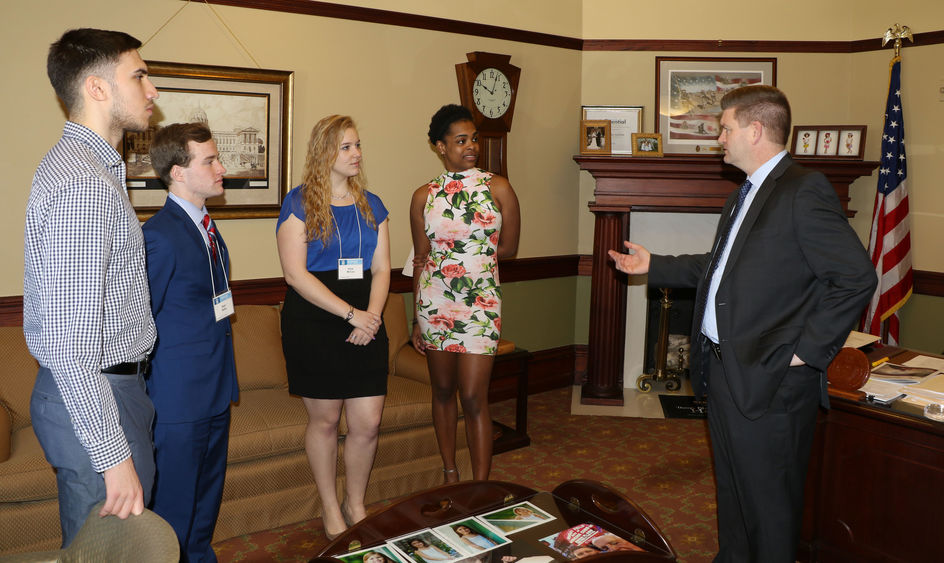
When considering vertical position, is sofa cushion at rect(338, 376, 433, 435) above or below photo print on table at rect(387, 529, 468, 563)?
above

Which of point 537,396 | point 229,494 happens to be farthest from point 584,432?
point 229,494

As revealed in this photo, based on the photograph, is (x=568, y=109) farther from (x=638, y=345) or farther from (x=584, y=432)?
(x=584, y=432)

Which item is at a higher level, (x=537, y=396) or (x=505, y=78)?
(x=505, y=78)

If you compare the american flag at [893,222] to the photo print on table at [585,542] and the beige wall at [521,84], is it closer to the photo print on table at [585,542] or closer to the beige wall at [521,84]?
the beige wall at [521,84]

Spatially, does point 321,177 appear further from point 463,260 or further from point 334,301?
point 463,260

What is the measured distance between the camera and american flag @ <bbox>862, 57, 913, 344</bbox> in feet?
17.1

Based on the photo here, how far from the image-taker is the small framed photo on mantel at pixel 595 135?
5617 mm

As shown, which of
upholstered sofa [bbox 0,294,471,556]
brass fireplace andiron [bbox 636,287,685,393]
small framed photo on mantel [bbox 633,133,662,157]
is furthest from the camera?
brass fireplace andiron [bbox 636,287,685,393]

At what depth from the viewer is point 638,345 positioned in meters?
6.18

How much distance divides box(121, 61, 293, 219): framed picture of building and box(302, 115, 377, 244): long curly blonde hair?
1.40 metres

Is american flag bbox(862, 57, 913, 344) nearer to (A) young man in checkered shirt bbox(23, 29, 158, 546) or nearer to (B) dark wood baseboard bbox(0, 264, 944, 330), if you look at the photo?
(B) dark wood baseboard bbox(0, 264, 944, 330)

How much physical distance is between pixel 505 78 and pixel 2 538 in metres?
3.97

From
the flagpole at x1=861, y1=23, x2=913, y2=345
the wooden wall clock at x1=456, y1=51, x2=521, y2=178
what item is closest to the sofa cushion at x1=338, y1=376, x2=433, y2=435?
the wooden wall clock at x1=456, y1=51, x2=521, y2=178

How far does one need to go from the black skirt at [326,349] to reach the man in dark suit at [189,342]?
441 millimetres
